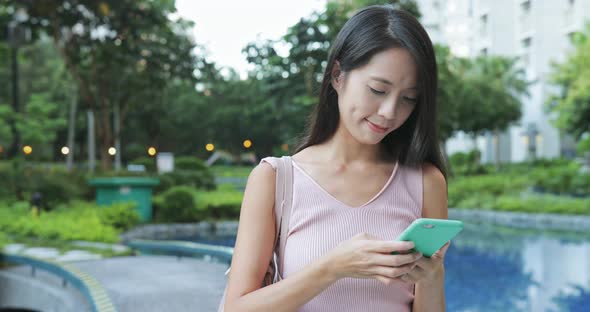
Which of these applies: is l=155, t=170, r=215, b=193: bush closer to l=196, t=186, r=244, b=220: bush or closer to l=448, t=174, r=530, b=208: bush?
l=196, t=186, r=244, b=220: bush

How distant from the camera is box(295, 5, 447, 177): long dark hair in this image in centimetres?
134

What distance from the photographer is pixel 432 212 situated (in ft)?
5.03

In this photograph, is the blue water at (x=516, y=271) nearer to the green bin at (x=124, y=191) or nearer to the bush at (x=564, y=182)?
the green bin at (x=124, y=191)

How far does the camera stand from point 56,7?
13.4 meters

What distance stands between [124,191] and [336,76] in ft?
36.9

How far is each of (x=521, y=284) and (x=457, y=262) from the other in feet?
5.79

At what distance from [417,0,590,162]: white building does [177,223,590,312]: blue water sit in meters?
14.1

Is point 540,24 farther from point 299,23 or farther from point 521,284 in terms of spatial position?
point 521,284

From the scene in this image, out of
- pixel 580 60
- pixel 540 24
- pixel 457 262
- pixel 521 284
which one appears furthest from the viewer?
pixel 540 24

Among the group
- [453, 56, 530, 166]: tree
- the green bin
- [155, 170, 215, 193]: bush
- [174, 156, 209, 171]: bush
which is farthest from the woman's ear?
[174, 156, 209, 171]: bush

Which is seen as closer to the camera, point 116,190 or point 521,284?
point 521,284

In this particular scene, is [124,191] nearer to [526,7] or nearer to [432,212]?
[432,212]

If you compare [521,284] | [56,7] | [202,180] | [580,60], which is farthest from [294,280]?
[580,60]

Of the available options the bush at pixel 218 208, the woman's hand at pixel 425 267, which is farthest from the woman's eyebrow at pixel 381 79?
the bush at pixel 218 208
